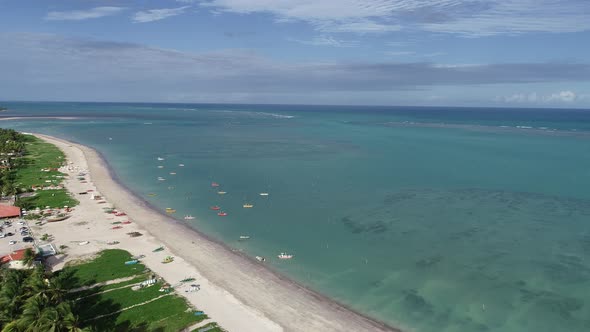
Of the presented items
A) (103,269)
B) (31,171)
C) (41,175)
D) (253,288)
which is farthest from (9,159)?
(253,288)

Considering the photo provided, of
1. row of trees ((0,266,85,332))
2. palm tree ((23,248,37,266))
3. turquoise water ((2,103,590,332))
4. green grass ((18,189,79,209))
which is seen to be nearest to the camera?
row of trees ((0,266,85,332))

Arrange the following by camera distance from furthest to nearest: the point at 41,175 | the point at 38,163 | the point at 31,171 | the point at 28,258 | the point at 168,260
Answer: the point at 38,163 → the point at 31,171 → the point at 41,175 → the point at 168,260 → the point at 28,258

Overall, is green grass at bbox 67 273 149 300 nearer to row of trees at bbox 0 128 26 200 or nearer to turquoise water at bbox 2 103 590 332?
turquoise water at bbox 2 103 590 332

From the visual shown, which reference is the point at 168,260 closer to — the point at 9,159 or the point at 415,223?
Result: the point at 415,223

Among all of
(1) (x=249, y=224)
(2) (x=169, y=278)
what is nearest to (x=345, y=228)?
(1) (x=249, y=224)

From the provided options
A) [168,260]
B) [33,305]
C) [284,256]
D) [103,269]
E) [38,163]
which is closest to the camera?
[33,305]

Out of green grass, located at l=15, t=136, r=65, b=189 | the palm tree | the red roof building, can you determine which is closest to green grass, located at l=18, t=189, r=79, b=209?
the red roof building
